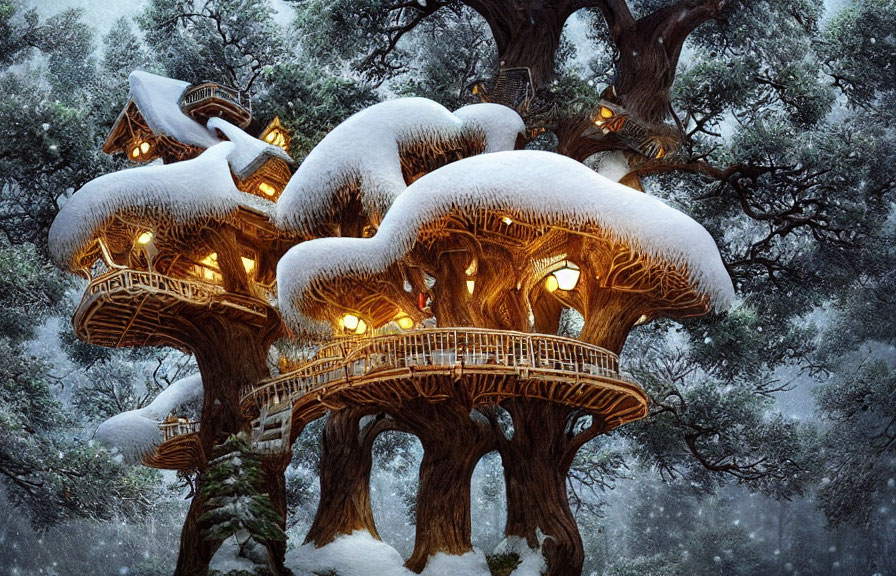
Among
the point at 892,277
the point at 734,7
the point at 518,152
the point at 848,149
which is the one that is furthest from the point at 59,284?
the point at 892,277

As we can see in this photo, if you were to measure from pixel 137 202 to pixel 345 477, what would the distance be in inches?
288

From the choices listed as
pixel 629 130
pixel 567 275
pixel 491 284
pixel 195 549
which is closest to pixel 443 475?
pixel 491 284

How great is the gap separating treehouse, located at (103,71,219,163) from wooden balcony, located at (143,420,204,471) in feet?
21.8

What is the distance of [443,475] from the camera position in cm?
2111

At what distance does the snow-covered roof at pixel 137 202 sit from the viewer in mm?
22203

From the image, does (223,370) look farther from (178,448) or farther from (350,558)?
(350,558)

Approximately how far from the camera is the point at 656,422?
91.2 ft

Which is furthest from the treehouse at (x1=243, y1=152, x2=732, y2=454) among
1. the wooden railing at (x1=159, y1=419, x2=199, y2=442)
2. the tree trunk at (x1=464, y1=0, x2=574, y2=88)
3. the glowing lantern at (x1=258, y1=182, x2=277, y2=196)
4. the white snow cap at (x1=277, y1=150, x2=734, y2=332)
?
the tree trunk at (x1=464, y1=0, x2=574, y2=88)

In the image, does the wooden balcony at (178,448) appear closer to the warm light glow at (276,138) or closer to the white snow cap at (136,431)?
the white snow cap at (136,431)

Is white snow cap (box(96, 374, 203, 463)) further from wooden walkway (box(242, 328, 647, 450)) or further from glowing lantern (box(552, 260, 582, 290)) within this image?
glowing lantern (box(552, 260, 582, 290))

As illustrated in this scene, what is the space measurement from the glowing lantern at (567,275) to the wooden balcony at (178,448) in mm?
8754

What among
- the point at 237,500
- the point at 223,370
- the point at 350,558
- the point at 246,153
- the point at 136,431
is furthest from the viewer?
the point at 246,153

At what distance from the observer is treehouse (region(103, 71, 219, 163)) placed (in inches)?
1023

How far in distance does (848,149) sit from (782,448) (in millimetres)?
8463
